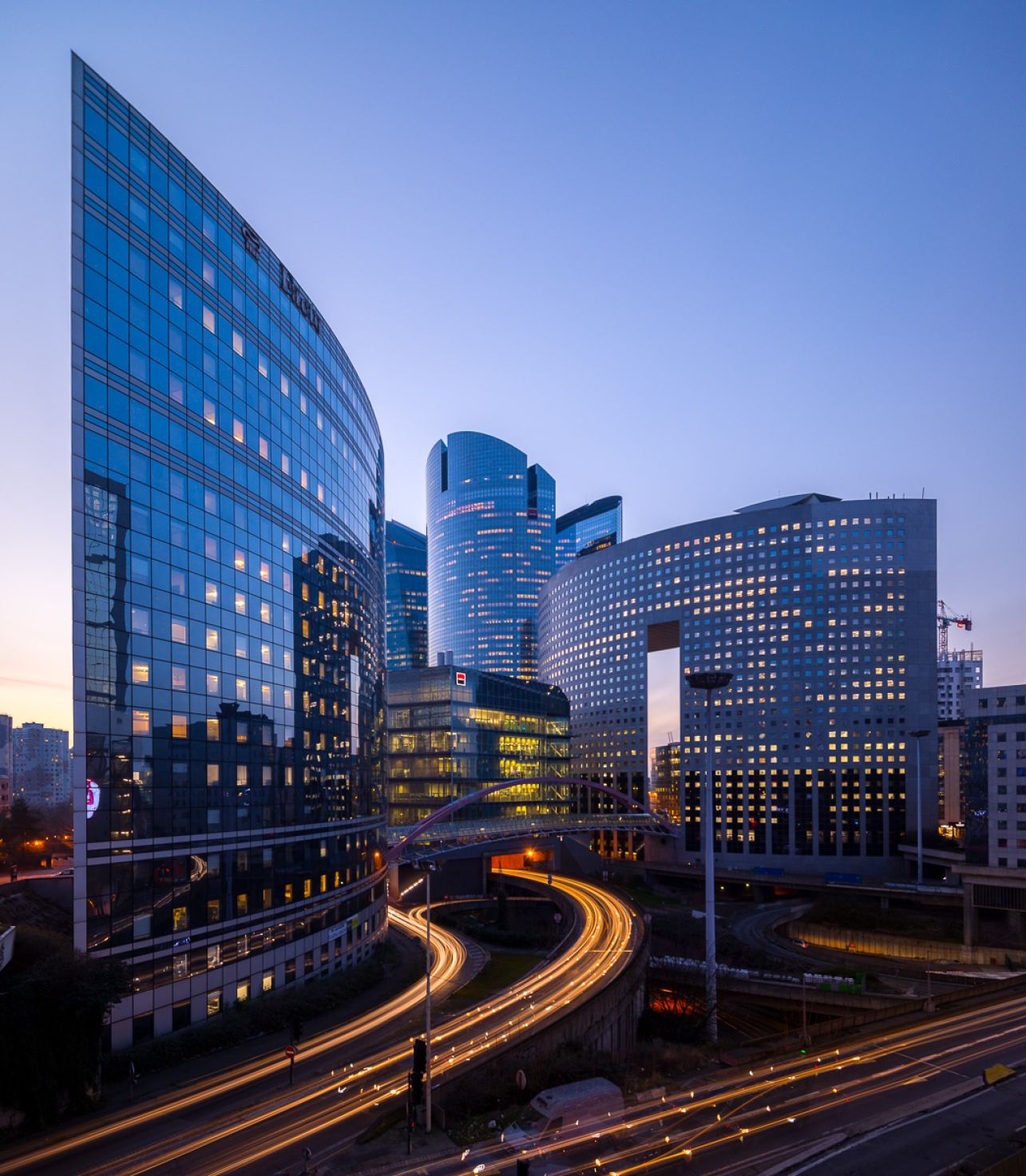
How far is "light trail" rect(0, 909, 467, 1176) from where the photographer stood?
32844 mm

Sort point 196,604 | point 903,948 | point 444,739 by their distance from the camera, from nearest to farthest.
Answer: point 196,604
point 903,948
point 444,739

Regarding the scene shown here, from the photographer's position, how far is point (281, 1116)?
3516 centimetres

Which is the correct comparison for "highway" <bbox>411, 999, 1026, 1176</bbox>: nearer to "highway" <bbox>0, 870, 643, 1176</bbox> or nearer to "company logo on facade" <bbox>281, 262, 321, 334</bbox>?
"highway" <bbox>0, 870, 643, 1176</bbox>

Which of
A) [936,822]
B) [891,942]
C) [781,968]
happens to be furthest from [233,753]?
[936,822]

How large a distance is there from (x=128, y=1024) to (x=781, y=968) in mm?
63812

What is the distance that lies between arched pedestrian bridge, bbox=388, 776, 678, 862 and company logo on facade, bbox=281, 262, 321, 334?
5229 cm

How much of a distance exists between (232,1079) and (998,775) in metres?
92.1

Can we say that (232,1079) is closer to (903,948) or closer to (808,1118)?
(808,1118)

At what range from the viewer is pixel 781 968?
80250 millimetres

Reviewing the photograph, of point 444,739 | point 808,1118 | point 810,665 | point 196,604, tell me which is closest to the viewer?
point 808,1118

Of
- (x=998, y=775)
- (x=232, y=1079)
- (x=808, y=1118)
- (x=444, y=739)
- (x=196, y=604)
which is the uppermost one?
(x=196, y=604)

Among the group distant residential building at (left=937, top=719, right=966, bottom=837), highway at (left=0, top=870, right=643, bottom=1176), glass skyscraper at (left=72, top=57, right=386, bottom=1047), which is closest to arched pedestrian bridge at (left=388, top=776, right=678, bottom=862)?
glass skyscraper at (left=72, top=57, right=386, bottom=1047)

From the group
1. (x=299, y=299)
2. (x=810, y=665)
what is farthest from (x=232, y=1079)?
(x=810, y=665)

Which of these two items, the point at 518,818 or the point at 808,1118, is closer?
the point at 808,1118
